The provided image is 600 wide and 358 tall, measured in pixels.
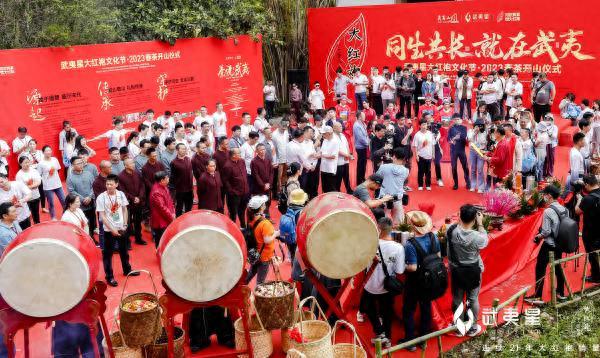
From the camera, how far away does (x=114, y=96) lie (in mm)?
14688

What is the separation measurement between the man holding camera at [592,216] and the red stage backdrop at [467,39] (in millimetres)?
11029

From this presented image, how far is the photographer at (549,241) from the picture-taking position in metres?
7.54

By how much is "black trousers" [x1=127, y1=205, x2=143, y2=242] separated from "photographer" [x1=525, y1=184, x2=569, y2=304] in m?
5.98

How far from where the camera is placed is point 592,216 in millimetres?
7977

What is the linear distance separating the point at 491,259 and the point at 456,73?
12.5 meters

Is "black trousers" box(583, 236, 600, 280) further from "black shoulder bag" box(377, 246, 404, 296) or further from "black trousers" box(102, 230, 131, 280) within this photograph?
"black trousers" box(102, 230, 131, 280)

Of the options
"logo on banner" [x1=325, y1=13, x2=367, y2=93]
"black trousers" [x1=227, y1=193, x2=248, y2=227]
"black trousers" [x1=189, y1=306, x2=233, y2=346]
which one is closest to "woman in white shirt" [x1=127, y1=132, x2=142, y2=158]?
"black trousers" [x1=227, y1=193, x2=248, y2=227]

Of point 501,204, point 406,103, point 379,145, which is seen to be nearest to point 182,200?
point 379,145

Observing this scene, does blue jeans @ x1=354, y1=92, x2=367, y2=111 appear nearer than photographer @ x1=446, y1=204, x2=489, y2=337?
No

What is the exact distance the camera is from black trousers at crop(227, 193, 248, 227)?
34.7ft

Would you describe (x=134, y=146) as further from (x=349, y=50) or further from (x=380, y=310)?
(x=349, y=50)

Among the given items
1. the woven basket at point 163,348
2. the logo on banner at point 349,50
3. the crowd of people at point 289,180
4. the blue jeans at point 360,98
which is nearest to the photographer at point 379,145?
the crowd of people at point 289,180

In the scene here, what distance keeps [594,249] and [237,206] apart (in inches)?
216

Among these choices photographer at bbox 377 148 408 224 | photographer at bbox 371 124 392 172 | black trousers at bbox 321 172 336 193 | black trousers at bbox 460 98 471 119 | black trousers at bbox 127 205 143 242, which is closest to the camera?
photographer at bbox 377 148 408 224
